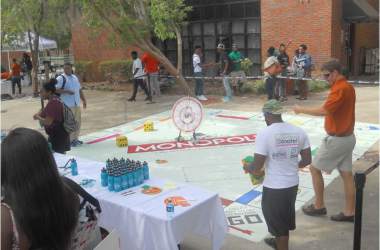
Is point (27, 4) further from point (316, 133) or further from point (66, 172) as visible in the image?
point (66, 172)

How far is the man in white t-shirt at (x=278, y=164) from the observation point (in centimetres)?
427

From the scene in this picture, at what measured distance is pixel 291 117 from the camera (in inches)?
475

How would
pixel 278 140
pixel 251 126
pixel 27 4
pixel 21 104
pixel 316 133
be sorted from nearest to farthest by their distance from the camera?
pixel 278 140, pixel 316 133, pixel 251 126, pixel 27 4, pixel 21 104

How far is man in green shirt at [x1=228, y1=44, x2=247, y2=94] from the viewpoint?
15945 millimetres

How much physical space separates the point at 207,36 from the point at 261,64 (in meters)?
3.21

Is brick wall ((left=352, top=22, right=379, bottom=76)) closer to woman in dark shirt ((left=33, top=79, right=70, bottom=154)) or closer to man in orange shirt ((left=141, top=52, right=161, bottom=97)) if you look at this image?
man in orange shirt ((left=141, top=52, right=161, bottom=97))

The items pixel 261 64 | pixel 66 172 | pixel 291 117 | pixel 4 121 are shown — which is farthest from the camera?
pixel 261 64

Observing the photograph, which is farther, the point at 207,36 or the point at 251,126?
the point at 207,36

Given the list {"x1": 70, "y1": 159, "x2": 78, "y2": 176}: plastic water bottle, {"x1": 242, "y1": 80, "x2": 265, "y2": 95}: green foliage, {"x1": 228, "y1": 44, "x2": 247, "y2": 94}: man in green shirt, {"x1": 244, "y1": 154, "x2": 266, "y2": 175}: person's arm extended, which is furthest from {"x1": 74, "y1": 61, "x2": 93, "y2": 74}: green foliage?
{"x1": 244, "y1": 154, "x2": 266, "y2": 175}: person's arm extended

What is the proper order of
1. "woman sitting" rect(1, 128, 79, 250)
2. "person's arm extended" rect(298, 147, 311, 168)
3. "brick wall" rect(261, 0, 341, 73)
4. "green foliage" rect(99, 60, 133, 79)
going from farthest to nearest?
"green foliage" rect(99, 60, 133, 79) → "brick wall" rect(261, 0, 341, 73) → "person's arm extended" rect(298, 147, 311, 168) → "woman sitting" rect(1, 128, 79, 250)

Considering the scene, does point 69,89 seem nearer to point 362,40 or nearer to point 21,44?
point 21,44

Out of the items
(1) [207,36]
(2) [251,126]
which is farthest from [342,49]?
(2) [251,126]

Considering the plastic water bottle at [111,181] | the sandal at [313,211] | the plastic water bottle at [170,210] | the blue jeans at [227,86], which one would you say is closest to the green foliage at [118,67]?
the blue jeans at [227,86]

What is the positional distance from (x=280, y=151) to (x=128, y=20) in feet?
34.4
